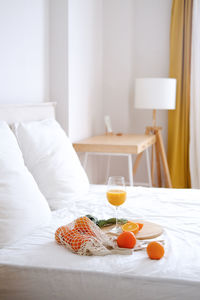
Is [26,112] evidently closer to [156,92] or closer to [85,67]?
[85,67]

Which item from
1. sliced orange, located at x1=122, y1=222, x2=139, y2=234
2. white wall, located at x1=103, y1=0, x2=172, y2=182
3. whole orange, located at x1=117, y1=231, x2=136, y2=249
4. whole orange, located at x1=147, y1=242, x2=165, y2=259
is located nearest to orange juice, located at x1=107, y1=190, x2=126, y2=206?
sliced orange, located at x1=122, y1=222, x2=139, y2=234

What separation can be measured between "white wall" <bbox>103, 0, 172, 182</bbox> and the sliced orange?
2.78 metres

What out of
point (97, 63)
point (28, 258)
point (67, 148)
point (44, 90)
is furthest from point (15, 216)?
point (97, 63)

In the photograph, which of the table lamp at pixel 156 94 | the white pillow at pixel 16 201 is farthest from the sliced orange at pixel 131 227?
the table lamp at pixel 156 94

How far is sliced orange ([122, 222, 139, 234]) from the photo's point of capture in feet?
5.66

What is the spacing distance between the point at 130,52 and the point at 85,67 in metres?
0.82

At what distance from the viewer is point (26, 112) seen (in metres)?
2.67

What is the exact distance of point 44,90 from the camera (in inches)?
126

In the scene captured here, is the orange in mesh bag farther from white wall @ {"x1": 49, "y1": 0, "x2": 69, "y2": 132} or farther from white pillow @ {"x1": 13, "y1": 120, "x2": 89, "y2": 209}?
white wall @ {"x1": 49, "y1": 0, "x2": 69, "y2": 132}

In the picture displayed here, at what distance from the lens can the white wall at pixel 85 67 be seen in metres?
3.41

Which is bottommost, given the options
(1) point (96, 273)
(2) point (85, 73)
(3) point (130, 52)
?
(1) point (96, 273)

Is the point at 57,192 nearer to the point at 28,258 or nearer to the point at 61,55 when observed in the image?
the point at 28,258

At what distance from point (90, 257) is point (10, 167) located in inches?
22.0

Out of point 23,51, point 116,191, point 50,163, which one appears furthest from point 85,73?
point 116,191
